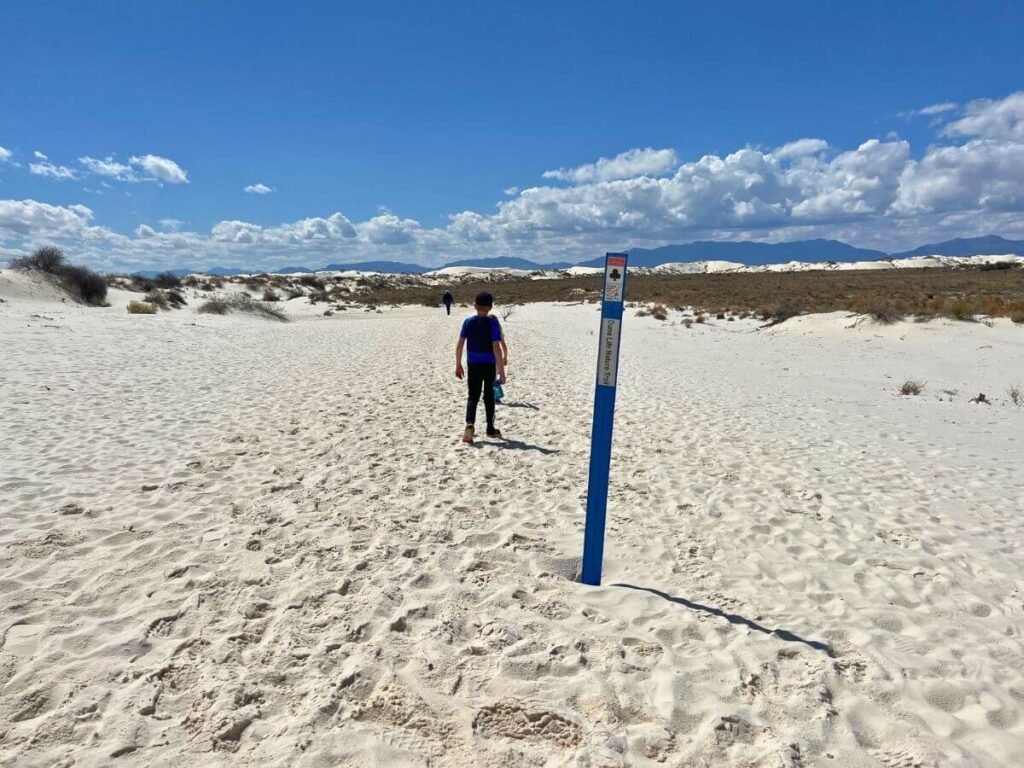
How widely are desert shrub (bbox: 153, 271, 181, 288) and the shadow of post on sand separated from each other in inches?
1960

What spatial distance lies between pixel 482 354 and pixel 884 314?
72.5 feet

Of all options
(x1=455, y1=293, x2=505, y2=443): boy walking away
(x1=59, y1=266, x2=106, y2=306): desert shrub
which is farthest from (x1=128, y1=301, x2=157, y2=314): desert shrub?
(x1=455, y1=293, x2=505, y2=443): boy walking away

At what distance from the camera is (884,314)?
75.3 feet

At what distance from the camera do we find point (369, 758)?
254 cm

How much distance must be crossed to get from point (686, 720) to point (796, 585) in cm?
202

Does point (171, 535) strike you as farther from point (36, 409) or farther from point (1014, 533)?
point (1014, 533)

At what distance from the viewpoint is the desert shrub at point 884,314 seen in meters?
22.7

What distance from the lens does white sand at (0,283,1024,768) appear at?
107 inches

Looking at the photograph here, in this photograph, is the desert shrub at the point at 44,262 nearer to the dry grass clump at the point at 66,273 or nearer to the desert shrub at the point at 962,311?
the dry grass clump at the point at 66,273

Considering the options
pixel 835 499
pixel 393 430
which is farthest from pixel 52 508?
pixel 835 499

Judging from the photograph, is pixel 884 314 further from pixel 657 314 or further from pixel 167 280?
pixel 167 280

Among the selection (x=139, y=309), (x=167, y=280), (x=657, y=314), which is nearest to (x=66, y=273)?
(x=139, y=309)

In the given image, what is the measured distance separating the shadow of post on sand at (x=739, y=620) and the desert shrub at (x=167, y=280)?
163 ft

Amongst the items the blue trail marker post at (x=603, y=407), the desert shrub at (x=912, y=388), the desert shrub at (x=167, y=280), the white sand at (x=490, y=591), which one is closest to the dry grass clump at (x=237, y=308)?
the desert shrub at (x=167, y=280)
